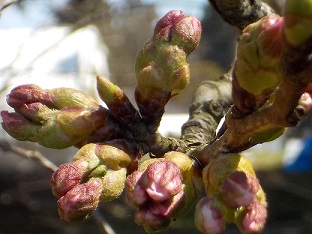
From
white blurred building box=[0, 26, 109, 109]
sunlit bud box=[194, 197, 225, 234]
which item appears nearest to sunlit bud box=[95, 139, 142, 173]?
sunlit bud box=[194, 197, 225, 234]

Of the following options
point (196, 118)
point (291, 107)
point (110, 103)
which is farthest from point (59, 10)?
point (291, 107)

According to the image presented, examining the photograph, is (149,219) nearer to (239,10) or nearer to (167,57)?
(167,57)

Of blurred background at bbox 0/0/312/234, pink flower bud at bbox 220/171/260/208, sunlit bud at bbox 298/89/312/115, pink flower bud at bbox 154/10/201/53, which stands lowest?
blurred background at bbox 0/0/312/234

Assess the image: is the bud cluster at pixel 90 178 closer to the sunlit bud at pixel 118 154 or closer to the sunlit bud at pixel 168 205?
the sunlit bud at pixel 118 154

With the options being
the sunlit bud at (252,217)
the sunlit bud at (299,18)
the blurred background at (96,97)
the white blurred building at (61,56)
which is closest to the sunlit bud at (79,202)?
the sunlit bud at (252,217)

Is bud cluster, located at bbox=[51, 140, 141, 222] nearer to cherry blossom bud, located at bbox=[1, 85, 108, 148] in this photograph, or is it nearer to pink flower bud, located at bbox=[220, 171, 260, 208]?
cherry blossom bud, located at bbox=[1, 85, 108, 148]

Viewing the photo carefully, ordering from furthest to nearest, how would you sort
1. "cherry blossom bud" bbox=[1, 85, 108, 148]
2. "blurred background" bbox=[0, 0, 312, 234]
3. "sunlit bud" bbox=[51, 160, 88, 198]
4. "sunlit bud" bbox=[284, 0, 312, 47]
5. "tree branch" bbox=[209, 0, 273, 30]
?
"blurred background" bbox=[0, 0, 312, 234]
"tree branch" bbox=[209, 0, 273, 30]
"cherry blossom bud" bbox=[1, 85, 108, 148]
"sunlit bud" bbox=[51, 160, 88, 198]
"sunlit bud" bbox=[284, 0, 312, 47]

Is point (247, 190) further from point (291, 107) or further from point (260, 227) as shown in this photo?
point (291, 107)
